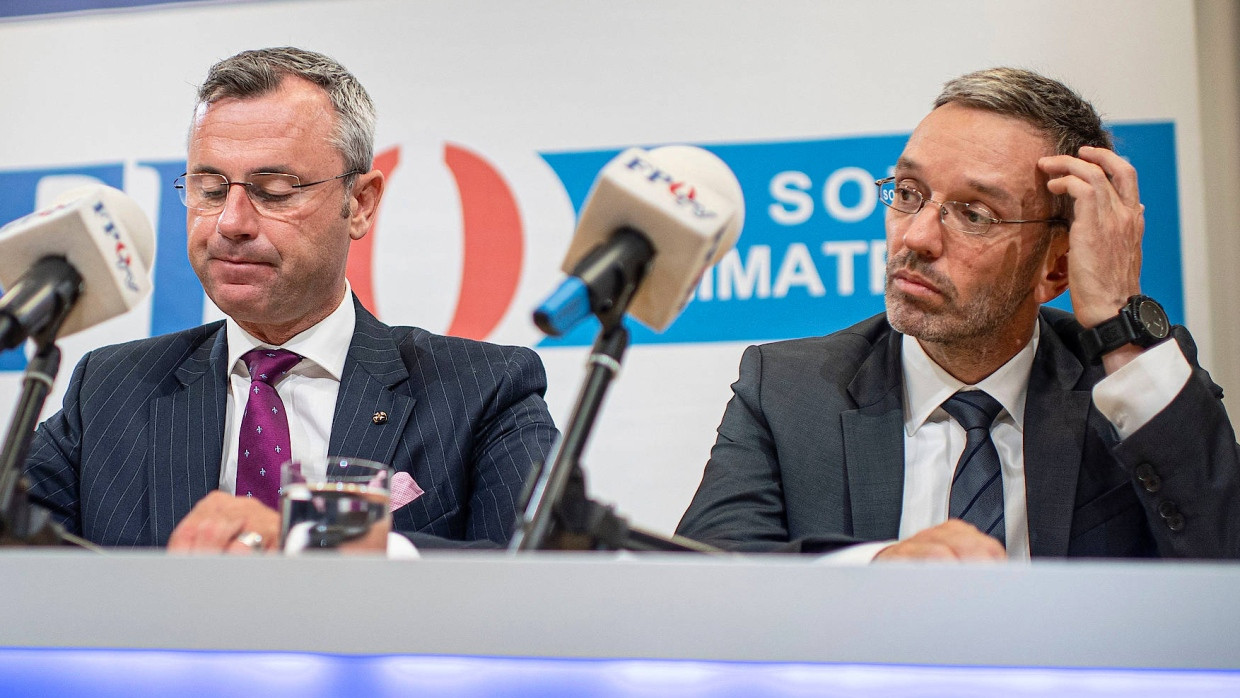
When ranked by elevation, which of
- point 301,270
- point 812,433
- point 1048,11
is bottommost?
point 812,433

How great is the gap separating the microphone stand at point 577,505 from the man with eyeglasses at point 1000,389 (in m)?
0.77

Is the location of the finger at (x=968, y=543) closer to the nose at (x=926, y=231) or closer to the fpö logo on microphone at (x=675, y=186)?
the fpö logo on microphone at (x=675, y=186)

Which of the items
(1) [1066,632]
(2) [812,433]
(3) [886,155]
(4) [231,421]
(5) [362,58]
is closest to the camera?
(1) [1066,632]

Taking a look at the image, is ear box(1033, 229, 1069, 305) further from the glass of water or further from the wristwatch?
the glass of water

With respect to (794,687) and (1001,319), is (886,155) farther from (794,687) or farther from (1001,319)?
(794,687)

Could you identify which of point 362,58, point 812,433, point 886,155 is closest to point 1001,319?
point 812,433

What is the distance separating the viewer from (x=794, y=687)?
80 cm

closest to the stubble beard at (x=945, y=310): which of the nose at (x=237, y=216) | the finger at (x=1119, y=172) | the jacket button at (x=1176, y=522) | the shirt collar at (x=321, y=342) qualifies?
the finger at (x=1119, y=172)

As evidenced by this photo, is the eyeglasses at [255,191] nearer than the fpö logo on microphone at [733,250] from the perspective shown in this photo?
Yes

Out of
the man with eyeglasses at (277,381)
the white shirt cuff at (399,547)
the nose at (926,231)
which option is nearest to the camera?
the white shirt cuff at (399,547)

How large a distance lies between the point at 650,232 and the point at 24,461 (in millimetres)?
621

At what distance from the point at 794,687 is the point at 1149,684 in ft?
0.76

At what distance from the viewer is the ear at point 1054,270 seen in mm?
2031

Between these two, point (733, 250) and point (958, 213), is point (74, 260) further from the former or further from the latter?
point (733, 250)
